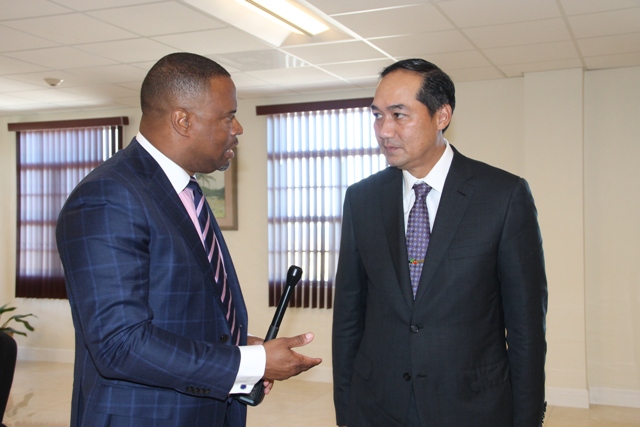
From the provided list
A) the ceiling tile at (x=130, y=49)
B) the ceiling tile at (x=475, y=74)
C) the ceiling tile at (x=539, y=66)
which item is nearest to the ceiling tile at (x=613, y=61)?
the ceiling tile at (x=539, y=66)

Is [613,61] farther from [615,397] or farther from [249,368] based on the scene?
[249,368]

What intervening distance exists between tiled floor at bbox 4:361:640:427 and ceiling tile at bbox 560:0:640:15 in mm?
3323

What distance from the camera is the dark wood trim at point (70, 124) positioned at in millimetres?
8406

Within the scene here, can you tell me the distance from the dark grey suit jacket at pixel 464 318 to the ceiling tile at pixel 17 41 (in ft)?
13.1

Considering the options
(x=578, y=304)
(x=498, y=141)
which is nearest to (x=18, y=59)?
(x=498, y=141)

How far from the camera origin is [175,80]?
5.96 feet

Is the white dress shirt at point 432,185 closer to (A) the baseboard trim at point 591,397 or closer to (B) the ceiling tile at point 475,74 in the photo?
(B) the ceiling tile at point 475,74

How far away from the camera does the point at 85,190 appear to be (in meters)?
1.62

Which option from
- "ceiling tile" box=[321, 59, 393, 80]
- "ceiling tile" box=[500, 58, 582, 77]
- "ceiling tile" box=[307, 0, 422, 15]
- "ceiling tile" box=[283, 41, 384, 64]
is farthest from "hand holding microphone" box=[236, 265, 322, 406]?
"ceiling tile" box=[500, 58, 582, 77]

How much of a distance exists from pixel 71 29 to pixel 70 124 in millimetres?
3887

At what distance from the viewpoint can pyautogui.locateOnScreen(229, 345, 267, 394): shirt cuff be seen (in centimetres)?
168

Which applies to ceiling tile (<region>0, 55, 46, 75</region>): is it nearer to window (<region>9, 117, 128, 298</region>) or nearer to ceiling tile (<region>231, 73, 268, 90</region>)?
ceiling tile (<region>231, 73, 268, 90</region>)

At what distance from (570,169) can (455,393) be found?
16.0 feet

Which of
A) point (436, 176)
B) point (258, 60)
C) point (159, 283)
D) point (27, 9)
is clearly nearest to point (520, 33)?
point (258, 60)
